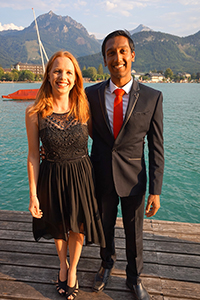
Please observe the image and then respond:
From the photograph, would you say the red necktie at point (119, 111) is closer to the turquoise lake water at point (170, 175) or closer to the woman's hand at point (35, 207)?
the woman's hand at point (35, 207)

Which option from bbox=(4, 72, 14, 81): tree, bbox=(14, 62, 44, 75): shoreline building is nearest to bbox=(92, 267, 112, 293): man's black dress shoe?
bbox=(4, 72, 14, 81): tree

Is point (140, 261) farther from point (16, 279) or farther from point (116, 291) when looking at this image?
point (16, 279)

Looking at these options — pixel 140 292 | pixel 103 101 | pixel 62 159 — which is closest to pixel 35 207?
pixel 62 159

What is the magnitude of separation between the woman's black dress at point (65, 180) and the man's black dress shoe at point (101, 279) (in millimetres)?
414

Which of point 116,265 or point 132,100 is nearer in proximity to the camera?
point 132,100

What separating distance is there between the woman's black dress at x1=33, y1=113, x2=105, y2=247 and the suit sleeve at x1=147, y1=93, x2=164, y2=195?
0.55m

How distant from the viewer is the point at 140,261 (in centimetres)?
224

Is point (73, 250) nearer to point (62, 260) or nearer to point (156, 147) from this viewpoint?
point (62, 260)

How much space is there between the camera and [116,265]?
8.43 feet

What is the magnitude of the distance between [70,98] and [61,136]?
39 cm

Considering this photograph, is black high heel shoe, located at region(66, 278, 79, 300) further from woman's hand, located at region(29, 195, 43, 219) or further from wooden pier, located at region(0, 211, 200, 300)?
woman's hand, located at region(29, 195, 43, 219)

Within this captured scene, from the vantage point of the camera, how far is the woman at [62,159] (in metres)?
2.00

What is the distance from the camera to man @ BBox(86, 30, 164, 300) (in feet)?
6.50

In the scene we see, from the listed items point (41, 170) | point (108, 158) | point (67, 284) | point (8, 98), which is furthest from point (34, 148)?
point (8, 98)
